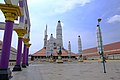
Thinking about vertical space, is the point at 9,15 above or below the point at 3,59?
above

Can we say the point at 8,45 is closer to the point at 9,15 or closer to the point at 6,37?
the point at 6,37

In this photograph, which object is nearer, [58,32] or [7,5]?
[7,5]

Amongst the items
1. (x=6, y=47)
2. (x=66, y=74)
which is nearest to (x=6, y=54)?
(x=6, y=47)

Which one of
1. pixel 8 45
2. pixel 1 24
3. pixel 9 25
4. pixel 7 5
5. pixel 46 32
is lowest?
pixel 8 45

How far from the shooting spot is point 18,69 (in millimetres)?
11133

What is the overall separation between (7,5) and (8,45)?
7.14ft

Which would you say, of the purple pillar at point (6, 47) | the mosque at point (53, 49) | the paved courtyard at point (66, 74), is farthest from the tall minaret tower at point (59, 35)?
the purple pillar at point (6, 47)

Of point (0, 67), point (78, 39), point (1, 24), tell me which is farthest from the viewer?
point (78, 39)

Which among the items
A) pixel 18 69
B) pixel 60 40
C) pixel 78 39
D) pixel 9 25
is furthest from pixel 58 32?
pixel 9 25

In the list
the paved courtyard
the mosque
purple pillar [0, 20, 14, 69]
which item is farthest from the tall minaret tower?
purple pillar [0, 20, 14, 69]

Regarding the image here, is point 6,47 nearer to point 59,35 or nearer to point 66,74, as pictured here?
point 66,74

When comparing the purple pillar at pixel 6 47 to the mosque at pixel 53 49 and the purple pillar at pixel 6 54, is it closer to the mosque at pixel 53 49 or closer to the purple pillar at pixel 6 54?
the purple pillar at pixel 6 54

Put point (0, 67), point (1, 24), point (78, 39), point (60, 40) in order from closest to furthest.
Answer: point (0, 67) < point (1, 24) < point (60, 40) < point (78, 39)

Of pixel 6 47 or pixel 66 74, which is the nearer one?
pixel 6 47
